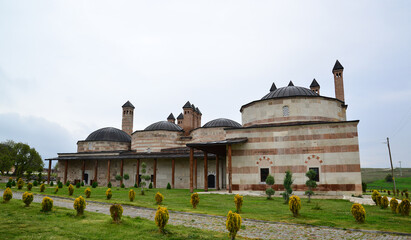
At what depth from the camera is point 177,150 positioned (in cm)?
3403

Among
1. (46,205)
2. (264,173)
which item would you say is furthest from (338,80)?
(46,205)

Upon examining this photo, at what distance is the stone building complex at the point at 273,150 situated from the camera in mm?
19656

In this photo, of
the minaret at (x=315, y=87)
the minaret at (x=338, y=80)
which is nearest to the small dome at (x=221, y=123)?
the minaret at (x=315, y=87)

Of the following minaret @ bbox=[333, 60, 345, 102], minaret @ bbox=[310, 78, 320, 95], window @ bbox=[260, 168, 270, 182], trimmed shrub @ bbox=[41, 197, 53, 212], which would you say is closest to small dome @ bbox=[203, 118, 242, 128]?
minaret @ bbox=[310, 78, 320, 95]

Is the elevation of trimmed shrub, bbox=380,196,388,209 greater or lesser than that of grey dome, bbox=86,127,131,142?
lesser

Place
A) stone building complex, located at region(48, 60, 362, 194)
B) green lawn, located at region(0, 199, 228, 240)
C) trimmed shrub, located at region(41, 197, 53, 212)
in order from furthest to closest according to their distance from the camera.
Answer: stone building complex, located at region(48, 60, 362, 194) < trimmed shrub, located at region(41, 197, 53, 212) < green lawn, located at region(0, 199, 228, 240)

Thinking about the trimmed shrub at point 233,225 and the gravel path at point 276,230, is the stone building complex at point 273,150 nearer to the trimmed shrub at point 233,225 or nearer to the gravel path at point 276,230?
the gravel path at point 276,230

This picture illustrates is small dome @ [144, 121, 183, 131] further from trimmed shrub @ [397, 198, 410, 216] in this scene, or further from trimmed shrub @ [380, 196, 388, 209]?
trimmed shrub @ [397, 198, 410, 216]

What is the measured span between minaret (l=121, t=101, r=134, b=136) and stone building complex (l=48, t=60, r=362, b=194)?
9401 mm

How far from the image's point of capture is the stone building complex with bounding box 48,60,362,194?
19656mm

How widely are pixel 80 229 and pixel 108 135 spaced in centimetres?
3398

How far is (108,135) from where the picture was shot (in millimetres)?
39750

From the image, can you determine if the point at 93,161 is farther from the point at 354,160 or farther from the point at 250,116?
the point at 354,160

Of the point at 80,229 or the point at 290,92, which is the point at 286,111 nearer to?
the point at 290,92
